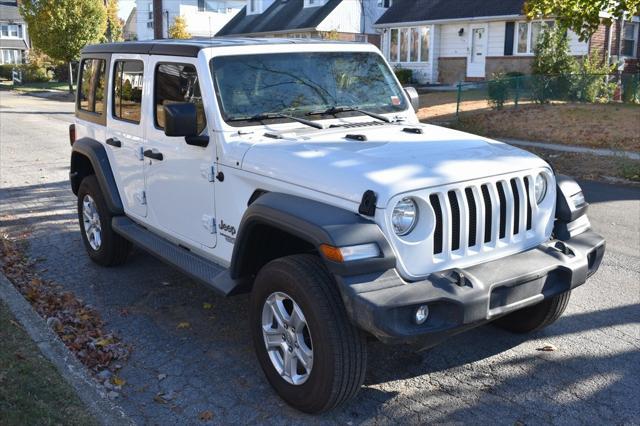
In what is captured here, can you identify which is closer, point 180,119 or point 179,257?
point 180,119

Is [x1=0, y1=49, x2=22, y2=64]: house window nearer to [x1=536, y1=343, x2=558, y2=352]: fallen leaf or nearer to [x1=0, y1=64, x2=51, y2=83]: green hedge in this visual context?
[x1=0, y1=64, x2=51, y2=83]: green hedge

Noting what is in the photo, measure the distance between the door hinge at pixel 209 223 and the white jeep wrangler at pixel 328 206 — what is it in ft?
0.05

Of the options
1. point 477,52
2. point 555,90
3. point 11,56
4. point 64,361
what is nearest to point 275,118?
point 64,361

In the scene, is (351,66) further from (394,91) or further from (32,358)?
(32,358)

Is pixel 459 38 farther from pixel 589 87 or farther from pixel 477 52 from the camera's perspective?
pixel 589 87

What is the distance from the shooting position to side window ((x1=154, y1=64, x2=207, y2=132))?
4625mm

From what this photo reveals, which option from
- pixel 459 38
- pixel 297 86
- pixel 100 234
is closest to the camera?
pixel 297 86

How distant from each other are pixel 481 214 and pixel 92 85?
4.26 m

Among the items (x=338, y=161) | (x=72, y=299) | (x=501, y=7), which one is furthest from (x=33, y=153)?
(x=501, y=7)

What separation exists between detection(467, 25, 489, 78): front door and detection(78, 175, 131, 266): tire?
25908 mm

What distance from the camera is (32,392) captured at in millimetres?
3850

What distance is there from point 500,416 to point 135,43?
3.98m

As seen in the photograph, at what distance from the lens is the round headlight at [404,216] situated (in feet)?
11.4

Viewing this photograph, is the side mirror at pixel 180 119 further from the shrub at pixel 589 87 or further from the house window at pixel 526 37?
the house window at pixel 526 37
